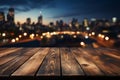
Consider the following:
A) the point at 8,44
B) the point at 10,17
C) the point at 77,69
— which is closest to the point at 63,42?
the point at 8,44

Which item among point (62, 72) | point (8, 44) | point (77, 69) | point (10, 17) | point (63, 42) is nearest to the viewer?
point (62, 72)

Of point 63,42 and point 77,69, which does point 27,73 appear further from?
point 63,42

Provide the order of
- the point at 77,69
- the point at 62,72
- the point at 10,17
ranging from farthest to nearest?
1. the point at 10,17
2. the point at 77,69
3. the point at 62,72

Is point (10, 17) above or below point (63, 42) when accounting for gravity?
above

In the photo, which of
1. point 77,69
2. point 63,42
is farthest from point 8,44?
point 63,42
